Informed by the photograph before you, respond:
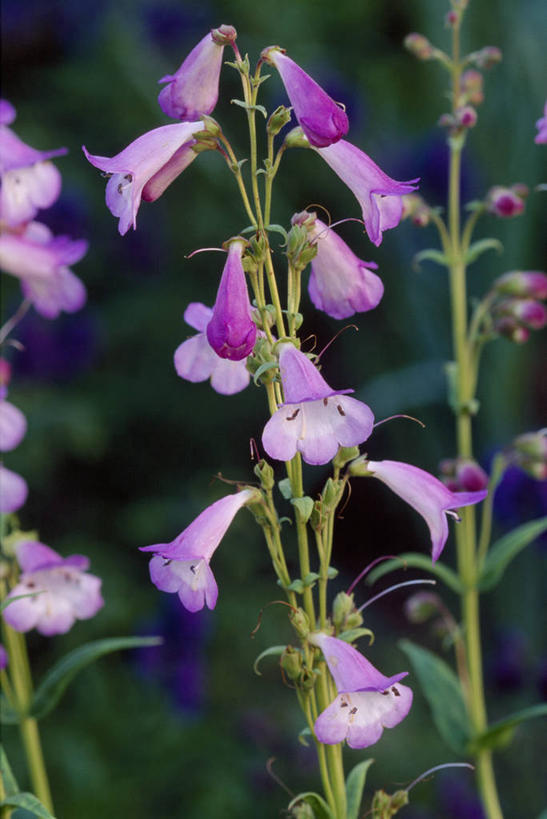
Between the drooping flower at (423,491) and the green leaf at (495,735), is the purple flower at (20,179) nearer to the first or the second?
the drooping flower at (423,491)

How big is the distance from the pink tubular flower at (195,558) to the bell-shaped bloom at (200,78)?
46 centimetres

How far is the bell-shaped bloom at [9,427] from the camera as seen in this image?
152 cm

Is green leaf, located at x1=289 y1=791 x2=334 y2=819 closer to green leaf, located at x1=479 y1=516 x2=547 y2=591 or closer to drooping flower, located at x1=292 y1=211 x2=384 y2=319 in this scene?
drooping flower, located at x1=292 y1=211 x2=384 y2=319

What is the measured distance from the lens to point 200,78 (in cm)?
116

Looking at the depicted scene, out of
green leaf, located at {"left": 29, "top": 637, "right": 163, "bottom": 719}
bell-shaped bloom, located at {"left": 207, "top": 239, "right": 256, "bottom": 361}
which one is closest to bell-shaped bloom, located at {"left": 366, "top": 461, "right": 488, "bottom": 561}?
bell-shaped bloom, located at {"left": 207, "top": 239, "right": 256, "bottom": 361}

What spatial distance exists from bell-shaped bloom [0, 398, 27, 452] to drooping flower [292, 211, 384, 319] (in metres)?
0.54

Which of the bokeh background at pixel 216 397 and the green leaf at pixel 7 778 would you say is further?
the bokeh background at pixel 216 397

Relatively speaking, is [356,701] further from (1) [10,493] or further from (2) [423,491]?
(1) [10,493]


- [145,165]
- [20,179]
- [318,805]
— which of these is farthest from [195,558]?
[20,179]

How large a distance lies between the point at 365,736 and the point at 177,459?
2.93m

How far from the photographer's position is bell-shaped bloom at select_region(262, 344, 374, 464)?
1077 millimetres

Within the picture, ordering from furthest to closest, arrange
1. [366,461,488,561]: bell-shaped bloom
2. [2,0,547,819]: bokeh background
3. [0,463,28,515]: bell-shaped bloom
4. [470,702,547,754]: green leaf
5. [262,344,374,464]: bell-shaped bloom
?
[2,0,547,819]: bokeh background < [470,702,547,754]: green leaf < [0,463,28,515]: bell-shaped bloom < [366,461,488,561]: bell-shaped bloom < [262,344,374,464]: bell-shaped bloom

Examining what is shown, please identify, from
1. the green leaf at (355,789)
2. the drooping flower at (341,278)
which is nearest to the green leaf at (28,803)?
the green leaf at (355,789)

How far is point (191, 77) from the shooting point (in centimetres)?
116
